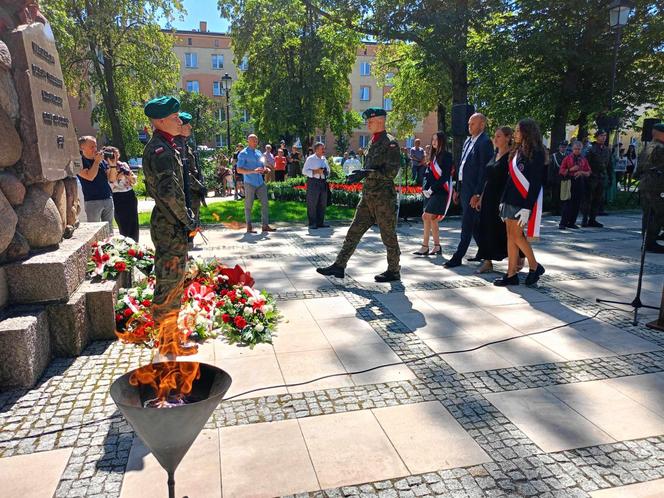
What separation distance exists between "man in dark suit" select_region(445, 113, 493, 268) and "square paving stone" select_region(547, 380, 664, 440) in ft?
Result: 12.1

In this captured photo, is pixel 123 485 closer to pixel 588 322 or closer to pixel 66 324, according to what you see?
pixel 66 324

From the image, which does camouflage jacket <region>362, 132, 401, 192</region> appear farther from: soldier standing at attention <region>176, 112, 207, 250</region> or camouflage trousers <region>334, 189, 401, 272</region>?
soldier standing at attention <region>176, 112, 207, 250</region>

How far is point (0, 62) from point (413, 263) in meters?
6.00

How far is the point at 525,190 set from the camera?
246 inches

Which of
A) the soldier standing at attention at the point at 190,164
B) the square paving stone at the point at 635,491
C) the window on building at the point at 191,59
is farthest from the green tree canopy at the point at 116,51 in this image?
the window on building at the point at 191,59

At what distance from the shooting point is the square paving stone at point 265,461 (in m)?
2.75

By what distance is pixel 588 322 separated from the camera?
17.5 ft

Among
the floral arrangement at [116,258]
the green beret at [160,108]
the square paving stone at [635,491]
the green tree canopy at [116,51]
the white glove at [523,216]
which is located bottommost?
the square paving stone at [635,491]

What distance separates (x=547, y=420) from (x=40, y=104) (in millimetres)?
5068

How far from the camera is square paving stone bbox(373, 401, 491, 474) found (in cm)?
296

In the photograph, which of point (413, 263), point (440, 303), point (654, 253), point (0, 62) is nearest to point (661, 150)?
point (654, 253)

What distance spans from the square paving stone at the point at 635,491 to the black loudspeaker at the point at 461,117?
403 inches

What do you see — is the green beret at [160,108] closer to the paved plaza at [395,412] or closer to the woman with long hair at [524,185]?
the paved plaza at [395,412]

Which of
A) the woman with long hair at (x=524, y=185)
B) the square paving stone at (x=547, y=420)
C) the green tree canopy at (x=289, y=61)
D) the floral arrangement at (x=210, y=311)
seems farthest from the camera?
the green tree canopy at (x=289, y=61)
